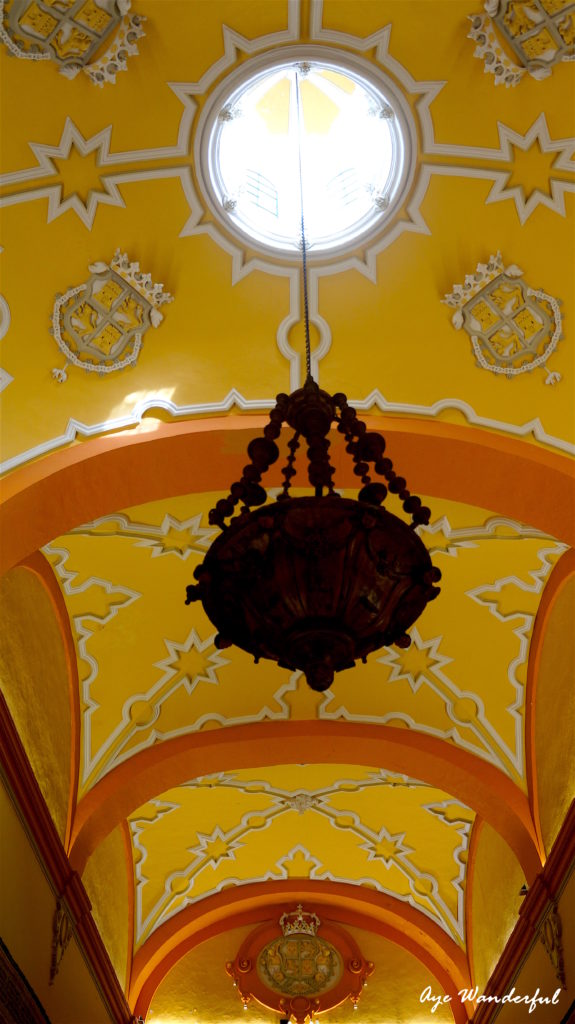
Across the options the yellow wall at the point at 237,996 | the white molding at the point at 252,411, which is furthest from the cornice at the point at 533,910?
→ the white molding at the point at 252,411

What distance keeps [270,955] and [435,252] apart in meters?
8.41

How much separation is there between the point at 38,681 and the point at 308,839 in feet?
15.0

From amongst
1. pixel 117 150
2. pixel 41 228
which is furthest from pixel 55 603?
pixel 117 150

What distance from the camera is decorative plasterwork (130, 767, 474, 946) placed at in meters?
10.4

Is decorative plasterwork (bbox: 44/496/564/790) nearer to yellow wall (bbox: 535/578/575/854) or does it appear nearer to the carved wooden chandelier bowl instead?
yellow wall (bbox: 535/578/575/854)

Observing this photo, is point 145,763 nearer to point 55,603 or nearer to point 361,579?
point 55,603

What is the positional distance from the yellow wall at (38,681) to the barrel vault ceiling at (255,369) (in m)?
0.06

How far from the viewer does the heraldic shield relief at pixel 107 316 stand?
6203mm

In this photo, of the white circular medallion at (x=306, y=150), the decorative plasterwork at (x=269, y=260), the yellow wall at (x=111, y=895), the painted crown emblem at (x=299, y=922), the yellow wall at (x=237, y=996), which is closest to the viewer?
the decorative plasterwork at (x=269, y=260)

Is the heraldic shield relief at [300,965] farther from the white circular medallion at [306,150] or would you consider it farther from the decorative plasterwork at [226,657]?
the white circular medallion at [306,150]

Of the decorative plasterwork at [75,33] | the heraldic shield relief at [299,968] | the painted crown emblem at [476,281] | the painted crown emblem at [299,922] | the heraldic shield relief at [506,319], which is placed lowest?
the heraldic shield relief at [299,968]

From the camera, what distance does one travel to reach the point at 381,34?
18.3 feet

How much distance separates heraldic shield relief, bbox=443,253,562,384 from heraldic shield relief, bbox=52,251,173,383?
74.0 inches

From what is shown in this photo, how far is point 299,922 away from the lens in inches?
450
